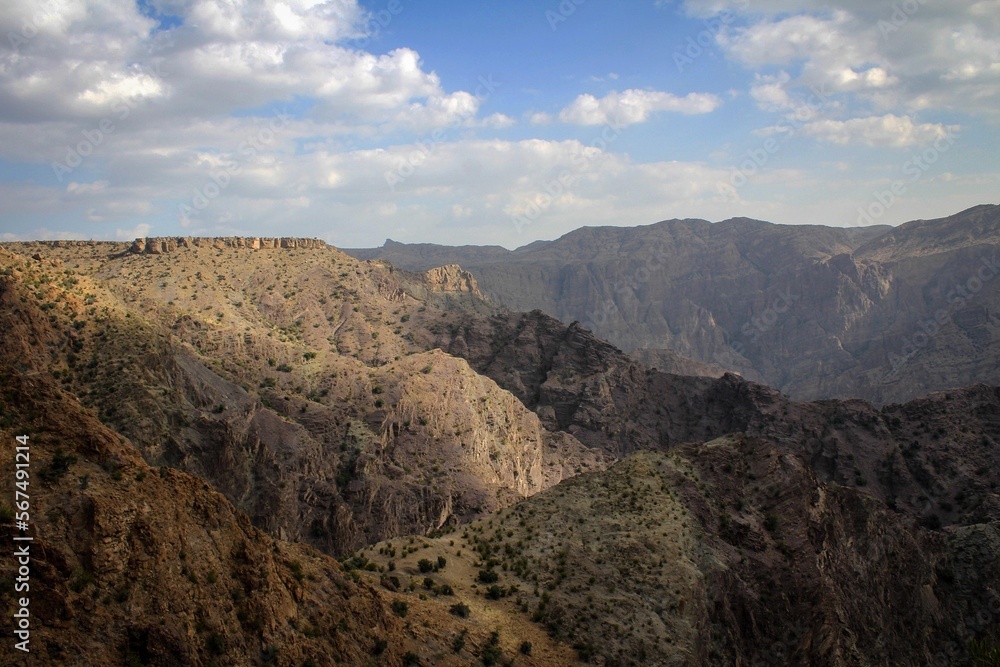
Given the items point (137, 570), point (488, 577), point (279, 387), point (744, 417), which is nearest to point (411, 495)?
point (279, 387)

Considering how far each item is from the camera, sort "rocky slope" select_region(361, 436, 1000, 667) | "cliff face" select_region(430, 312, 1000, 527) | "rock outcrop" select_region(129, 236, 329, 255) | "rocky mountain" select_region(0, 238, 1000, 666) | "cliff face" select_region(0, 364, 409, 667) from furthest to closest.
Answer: "rock outcrop" select_region(129, 236, 329, 255) → "cliff face" select_region(430, 312, 1000, 527) → "rocky slope" select_region(361, 436, 1000, 667) → "rocky mountain" select_region(0, 238, 1000, 666) → "cliff face" select_region(0, 364, 409, 667)

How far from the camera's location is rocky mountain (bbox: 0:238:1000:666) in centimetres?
2491

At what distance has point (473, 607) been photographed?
38906mm

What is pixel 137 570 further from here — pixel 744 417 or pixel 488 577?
pixel 744 417

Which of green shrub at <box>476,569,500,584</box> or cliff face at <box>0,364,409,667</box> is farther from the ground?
cliff face at <box>0,364,409,667</box>

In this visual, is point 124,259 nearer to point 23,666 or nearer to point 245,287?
point 245,287

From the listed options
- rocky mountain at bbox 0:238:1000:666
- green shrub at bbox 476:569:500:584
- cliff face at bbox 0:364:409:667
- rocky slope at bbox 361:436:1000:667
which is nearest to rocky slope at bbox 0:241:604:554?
rocky mountain at bbox 0:238:1000:666

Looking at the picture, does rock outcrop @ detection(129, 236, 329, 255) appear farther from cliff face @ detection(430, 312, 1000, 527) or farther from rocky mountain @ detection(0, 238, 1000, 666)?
cliff face @ detection(430, 312, 1000, 527)

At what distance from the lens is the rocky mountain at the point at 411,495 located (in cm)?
2491

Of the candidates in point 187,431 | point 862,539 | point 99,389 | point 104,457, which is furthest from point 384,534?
point 104,457

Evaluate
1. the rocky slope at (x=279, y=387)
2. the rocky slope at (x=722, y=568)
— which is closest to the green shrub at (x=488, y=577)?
the rocky slope at (x=722, y=568)

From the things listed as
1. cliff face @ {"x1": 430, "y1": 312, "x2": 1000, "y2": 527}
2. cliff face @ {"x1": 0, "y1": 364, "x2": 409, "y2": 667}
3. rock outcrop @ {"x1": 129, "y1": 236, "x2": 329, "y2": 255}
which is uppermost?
rock outcrop @ {"x1": 129, "y1": 236, "x2": 329, "y2": 255}

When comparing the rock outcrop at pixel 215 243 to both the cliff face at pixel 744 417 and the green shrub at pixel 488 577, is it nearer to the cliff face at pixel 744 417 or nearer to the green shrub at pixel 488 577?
the cliff face at pixel 744 417

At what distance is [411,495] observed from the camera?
7788 cm
